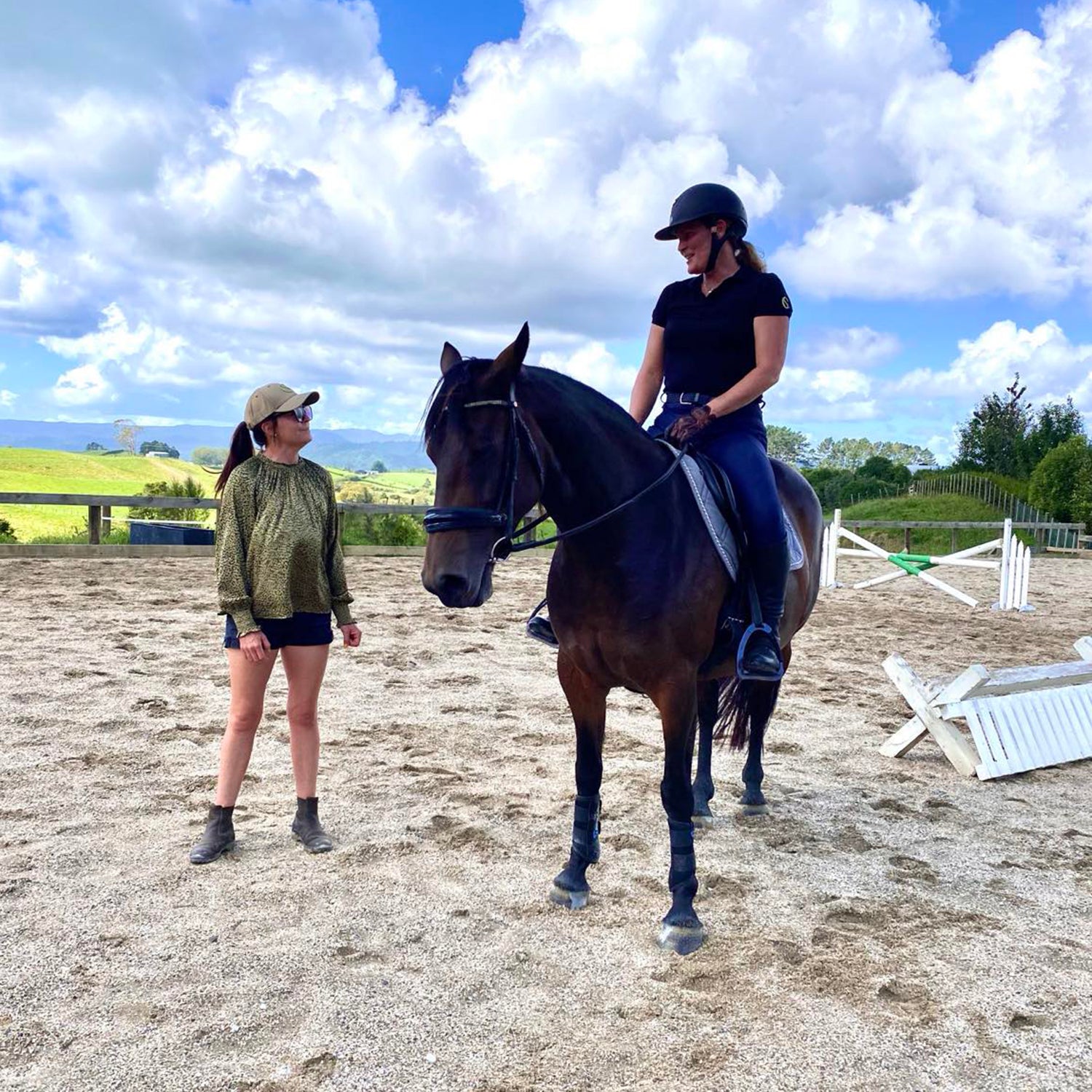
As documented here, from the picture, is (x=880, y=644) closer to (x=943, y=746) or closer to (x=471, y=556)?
(x=943, y=746)

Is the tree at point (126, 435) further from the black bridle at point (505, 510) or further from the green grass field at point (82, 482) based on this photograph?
the black bridle at point (505, 510)

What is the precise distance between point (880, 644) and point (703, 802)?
564cm

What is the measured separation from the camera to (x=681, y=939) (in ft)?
9.75

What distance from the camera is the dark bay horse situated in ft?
8.58

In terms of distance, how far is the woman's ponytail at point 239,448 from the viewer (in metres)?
3.52

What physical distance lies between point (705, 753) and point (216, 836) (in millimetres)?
2442

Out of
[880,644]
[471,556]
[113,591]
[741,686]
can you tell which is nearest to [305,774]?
[471,556]

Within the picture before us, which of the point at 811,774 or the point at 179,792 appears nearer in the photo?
the point at 179,792

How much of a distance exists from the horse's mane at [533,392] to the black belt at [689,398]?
397mm

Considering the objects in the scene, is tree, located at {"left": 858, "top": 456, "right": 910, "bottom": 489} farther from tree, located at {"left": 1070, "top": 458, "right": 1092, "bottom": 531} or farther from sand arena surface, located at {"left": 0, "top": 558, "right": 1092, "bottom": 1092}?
sand arena surface, located at {"left": 0, "top": 558, "right": 1092, "bottom": 1092}

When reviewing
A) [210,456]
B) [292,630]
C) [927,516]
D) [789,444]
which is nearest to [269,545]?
[292,630]

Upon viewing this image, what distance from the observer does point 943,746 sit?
5.10m

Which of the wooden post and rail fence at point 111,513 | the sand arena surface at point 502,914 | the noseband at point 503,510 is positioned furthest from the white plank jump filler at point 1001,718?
the wooden post and rail fence at point 111,513

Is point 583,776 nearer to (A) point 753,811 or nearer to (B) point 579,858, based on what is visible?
(B) point 579,858
